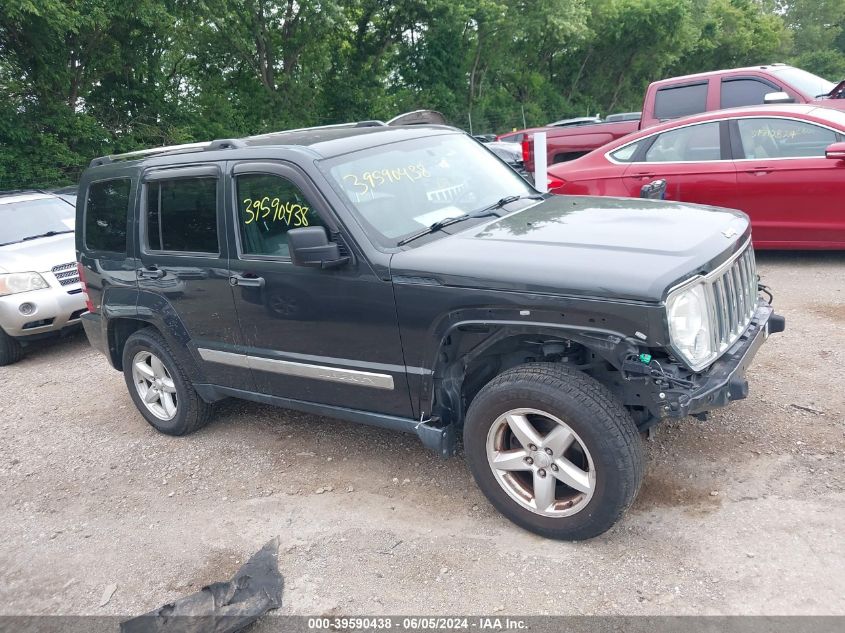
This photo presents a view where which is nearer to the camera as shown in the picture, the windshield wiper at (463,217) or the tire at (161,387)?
the windshield wiper at (463,217)

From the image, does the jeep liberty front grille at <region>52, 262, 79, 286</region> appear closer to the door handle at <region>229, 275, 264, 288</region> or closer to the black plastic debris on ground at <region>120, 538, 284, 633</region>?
the door handle at <region>229, 275, 264, 288</region>

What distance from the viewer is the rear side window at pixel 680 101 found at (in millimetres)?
9430

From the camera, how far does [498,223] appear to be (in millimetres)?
3896

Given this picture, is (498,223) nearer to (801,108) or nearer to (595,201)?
(595,201)

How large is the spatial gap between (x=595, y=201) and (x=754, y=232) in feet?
11.3

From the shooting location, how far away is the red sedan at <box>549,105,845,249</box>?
652 centimetres

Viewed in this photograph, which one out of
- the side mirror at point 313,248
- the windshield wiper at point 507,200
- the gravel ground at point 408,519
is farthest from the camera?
the windshield wiper at point 507,200

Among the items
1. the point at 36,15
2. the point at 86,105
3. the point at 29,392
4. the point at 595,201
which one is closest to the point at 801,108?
the point at 595,201

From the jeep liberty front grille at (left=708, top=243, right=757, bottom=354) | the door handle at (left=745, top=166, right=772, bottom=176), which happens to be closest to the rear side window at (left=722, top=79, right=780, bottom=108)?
the door handle at (left=745, top=166, right=772, bottom=176)

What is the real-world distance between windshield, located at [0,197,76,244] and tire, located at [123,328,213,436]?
3.71 m

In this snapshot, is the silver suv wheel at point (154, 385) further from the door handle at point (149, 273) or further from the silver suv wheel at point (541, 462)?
the silver suv wheel at point (541, 462)

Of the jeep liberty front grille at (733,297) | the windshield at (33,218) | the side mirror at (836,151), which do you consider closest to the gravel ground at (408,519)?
the jeep liberty front grille at (733,297)

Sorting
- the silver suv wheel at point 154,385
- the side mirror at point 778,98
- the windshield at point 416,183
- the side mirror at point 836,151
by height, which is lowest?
the silver suv wheel at point 154,385

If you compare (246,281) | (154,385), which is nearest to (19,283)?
(154,385)
